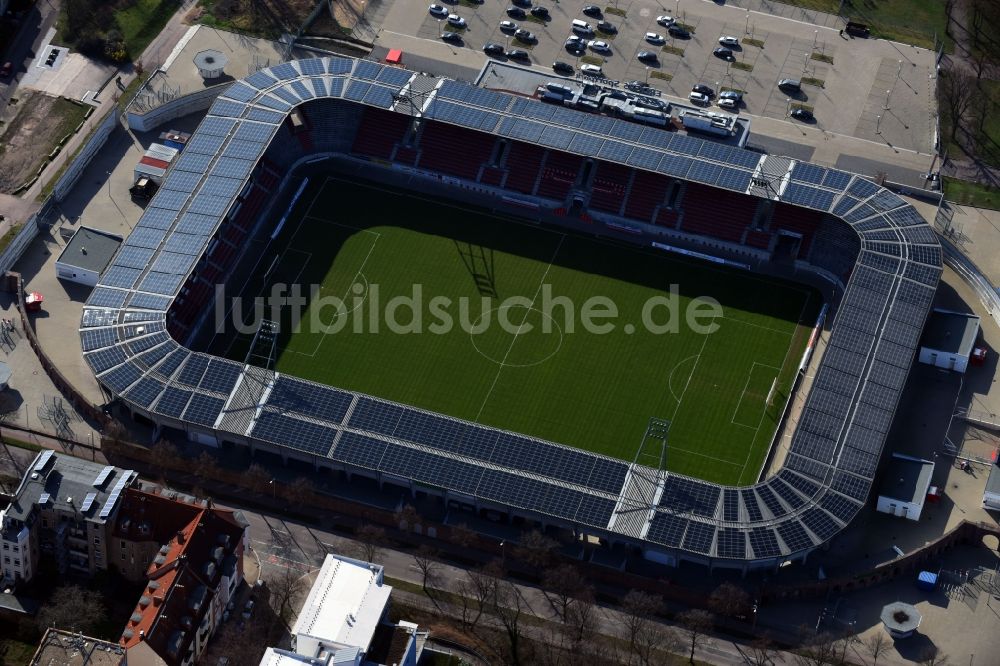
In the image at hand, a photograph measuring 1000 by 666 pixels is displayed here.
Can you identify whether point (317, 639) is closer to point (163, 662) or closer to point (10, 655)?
point (163, 662)

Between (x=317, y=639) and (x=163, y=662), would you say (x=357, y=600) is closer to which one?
(x=317, y=639)

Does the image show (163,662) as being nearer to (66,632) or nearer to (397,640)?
(66,632)

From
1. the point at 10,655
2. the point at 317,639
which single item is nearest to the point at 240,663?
the point at 317,639

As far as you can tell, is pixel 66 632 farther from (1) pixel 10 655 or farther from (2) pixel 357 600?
(2) pixel 357 600

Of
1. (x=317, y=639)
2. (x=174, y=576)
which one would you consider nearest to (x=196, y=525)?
(x=174, y=576)

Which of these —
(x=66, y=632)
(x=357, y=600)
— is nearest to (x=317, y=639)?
(x=357, y=600)
